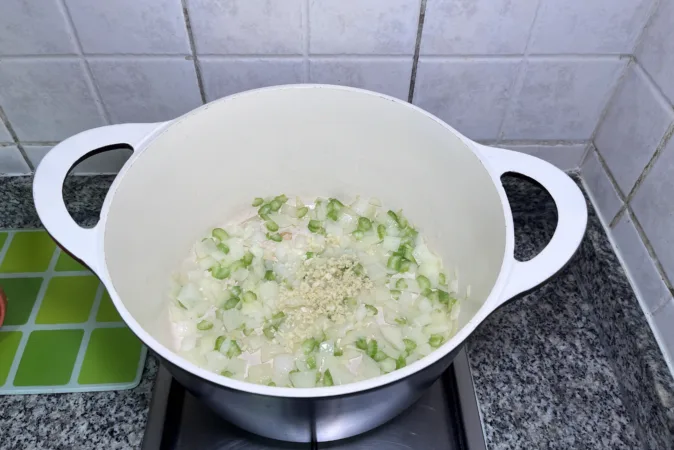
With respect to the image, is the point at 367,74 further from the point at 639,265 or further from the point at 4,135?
the point at 4,135

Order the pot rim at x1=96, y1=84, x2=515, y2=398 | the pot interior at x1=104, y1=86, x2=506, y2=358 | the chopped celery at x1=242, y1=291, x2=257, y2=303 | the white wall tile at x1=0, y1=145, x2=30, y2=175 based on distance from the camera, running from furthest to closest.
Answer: the white wall tile at x1=0, y1=145, x2=30, y2=175
the chopped celery at x1=242, y1=291, x2=257, y2=303
the pot interior at x1=104, y1=86, x2=506, y2=358
the pot rim at x1=96, y1=84, x2=515, y2=398

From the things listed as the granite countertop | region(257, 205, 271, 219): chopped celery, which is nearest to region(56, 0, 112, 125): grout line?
region(257, 205, 271, 219): chopped celery

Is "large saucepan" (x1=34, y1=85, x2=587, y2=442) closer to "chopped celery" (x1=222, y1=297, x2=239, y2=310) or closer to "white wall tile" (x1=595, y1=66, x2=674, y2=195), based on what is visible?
"chopped celery" (x1=222, y1=297, x2=239, y2=310)

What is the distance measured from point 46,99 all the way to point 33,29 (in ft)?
0.36

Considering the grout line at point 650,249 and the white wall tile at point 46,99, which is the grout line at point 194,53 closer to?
the white wall tile at point 46,99

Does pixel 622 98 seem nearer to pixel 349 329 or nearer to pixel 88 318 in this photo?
pixel 349 329

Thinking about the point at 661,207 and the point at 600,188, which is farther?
the point at 600,188

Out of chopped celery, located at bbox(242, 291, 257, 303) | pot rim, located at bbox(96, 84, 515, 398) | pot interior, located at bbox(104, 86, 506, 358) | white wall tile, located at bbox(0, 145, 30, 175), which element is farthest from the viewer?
white wall tile, located at bbox(0, 145, 30, 175)

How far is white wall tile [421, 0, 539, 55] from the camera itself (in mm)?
656

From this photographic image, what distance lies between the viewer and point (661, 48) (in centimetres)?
65

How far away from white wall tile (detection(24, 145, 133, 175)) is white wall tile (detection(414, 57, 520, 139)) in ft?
1.52

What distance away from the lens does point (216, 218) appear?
81cm

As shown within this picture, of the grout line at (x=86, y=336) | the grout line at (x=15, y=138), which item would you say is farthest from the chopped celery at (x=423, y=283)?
the grout line at (x=15, y=138)

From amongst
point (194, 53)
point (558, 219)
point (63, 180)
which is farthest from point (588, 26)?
point (63, 180)
